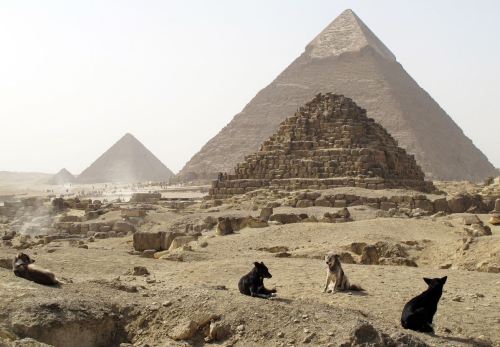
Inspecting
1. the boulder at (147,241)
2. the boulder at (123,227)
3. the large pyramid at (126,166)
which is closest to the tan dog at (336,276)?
the boulder at (147,241)

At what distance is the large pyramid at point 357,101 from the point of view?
77.2 meters

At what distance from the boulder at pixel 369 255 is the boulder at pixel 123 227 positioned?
9.42 meters

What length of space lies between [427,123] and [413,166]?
2105 inches

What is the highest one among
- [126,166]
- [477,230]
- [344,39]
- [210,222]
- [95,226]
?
[344,39]

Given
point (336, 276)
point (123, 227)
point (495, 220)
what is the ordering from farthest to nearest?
point (123, 227)
point (495, 220)
point (336, 276)

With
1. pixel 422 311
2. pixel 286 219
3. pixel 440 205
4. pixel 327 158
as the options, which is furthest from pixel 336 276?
pixel 327 158

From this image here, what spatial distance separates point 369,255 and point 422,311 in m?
4.46

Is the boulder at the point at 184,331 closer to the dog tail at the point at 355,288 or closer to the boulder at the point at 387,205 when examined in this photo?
the dog tail at the point at 355,288

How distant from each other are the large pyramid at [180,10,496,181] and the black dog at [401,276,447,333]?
220 feet

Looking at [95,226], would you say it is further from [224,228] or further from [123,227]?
[224,228]

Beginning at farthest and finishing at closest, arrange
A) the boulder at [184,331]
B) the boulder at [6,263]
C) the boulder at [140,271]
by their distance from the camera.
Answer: the boulder at [140,271] < the boulder at [6,263] < the boulder at [184,331]

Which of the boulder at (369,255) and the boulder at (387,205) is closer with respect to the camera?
the boulder at (369,255)

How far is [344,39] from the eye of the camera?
295ft

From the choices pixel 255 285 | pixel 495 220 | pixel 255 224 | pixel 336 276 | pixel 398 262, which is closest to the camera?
pixel 255 285
